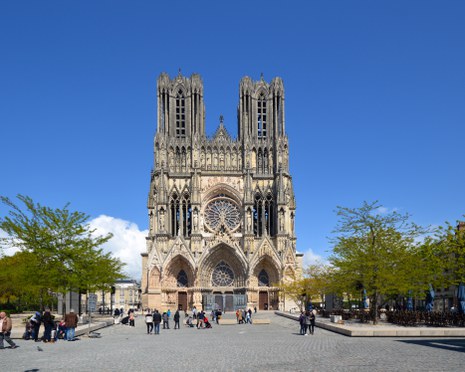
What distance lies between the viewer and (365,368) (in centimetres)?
1533

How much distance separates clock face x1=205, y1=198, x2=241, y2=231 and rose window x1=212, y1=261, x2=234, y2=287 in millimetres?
4651

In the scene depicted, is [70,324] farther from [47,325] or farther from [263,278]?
[263,278]

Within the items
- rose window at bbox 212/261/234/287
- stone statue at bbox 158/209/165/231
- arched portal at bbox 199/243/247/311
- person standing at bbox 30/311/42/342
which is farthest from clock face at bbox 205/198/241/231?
person standing at bbox 30/311/42/342

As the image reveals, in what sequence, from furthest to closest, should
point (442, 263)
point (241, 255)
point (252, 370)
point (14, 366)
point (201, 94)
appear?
point (201, 94) → point (241, 255) → point (442, 263) → point (14, 366) → point (252, 370)

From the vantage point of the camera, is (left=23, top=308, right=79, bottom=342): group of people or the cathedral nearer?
(left=23, top=308, right=79, bottom=342): group of people

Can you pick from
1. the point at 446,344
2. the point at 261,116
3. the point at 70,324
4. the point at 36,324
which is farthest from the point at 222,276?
the point at 446,344

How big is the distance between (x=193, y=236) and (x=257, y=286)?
9.65m

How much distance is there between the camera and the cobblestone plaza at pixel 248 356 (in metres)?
16.0

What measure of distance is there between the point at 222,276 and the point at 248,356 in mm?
53062

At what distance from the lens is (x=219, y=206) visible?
242 feet

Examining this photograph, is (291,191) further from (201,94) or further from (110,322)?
(110,322)

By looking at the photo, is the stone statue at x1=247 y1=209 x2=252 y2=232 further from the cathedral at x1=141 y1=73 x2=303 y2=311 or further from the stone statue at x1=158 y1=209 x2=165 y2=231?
the stone statue at x1=158 y1=209 x2=165 y2=231

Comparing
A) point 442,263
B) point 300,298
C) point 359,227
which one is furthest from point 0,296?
point 442,263

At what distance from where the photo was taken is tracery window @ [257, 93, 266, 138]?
75.8 meters
